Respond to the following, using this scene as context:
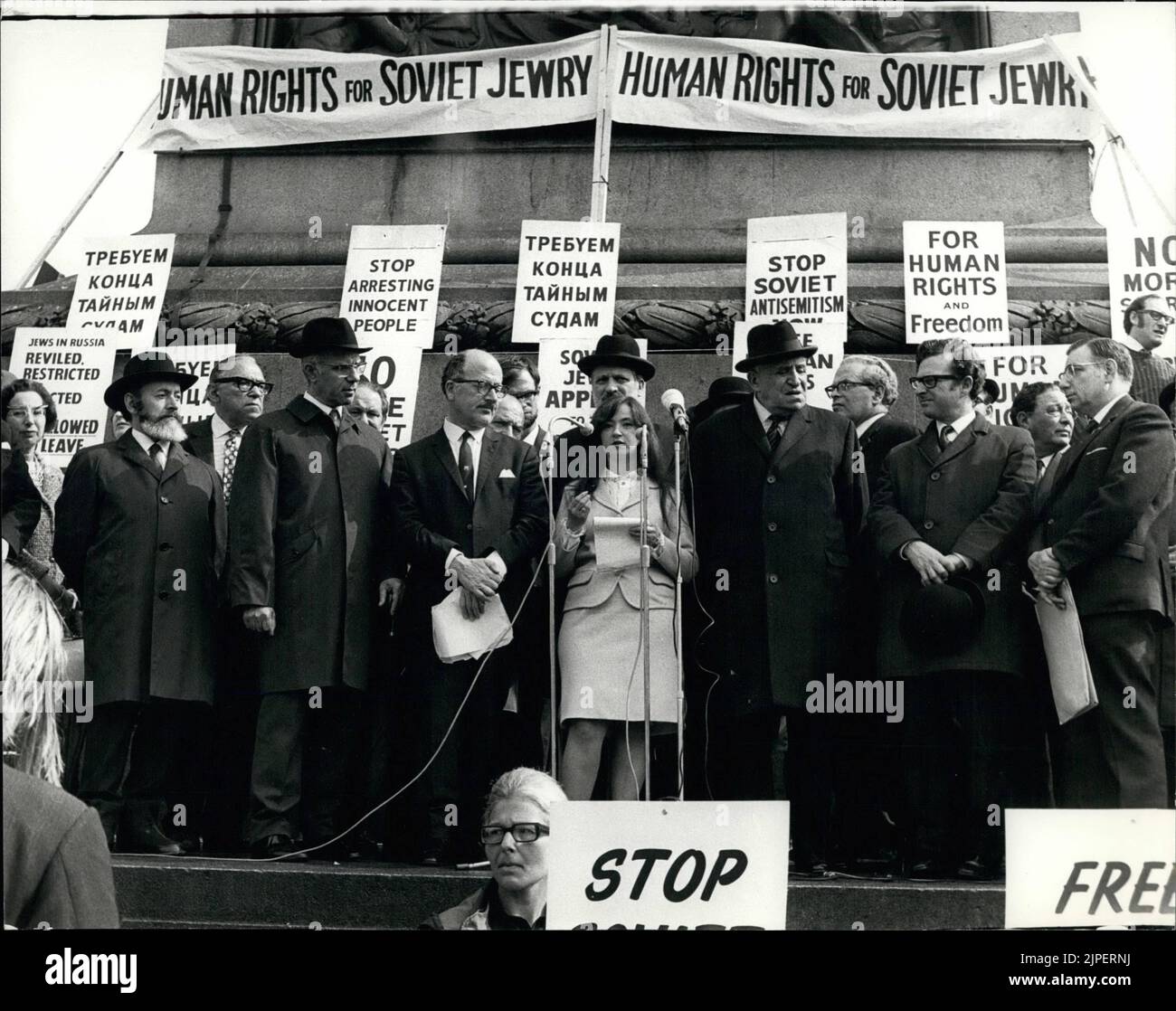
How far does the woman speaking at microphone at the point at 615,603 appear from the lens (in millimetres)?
7176

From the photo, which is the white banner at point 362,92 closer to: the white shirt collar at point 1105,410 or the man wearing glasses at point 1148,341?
the man wearing glasses at point 1148,341

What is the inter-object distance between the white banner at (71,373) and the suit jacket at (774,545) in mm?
3132

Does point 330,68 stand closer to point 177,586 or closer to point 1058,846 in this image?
point 177,586

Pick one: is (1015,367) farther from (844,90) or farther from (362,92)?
(362,92)

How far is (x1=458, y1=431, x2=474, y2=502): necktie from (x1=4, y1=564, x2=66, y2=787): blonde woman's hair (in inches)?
136

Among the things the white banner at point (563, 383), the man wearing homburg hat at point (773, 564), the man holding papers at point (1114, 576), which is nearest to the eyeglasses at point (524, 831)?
the man wearing homburg hat at point (773, 564)

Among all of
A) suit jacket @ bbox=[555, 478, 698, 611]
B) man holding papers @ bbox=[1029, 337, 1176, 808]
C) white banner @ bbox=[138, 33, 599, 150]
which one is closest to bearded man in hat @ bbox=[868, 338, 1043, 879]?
man holding papers @ bbox=[1029, 337, 1176, 808]

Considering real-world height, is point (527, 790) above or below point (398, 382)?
below

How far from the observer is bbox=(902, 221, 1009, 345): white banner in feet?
29.5

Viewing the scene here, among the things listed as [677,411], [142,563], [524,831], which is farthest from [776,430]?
[142,563]

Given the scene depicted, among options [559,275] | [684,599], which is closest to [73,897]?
[684,599]

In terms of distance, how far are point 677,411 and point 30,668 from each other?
3.80 metres

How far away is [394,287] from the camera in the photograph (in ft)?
30.8

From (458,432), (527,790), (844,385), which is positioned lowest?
(527,790)
